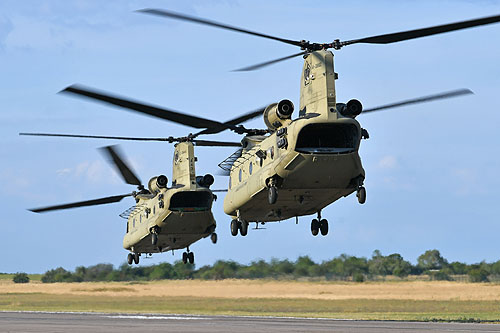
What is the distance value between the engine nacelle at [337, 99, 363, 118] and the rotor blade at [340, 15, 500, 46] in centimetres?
217

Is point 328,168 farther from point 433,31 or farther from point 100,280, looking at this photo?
point 100,280

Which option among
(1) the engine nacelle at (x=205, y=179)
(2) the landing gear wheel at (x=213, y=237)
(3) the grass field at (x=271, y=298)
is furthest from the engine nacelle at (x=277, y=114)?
(3) the grass field at (x=271, y=298)

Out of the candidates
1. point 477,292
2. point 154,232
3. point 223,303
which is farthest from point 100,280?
point 477,292

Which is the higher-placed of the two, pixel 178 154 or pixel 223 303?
pixel 178 154

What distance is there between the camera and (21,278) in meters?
85.8

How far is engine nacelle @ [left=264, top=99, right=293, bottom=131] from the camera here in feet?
100

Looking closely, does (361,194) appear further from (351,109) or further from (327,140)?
(351,109)

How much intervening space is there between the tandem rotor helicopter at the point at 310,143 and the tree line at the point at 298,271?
98.0 feet

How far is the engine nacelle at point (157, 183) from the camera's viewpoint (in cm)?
4625

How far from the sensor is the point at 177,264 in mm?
69375

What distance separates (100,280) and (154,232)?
2576 centimetres

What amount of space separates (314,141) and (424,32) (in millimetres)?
5470

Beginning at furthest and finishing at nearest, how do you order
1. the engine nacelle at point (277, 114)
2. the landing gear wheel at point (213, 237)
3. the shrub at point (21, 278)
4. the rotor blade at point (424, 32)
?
1. the shrub at point (21, 278)
2. the landing gear wheel at point (213, 237)
3. the engine nacelle at point (277, 114)
4. the rotor blade at point (424, 32)

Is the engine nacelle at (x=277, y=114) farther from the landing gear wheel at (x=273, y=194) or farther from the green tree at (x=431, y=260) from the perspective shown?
the green tree at (x=431, y=260)
